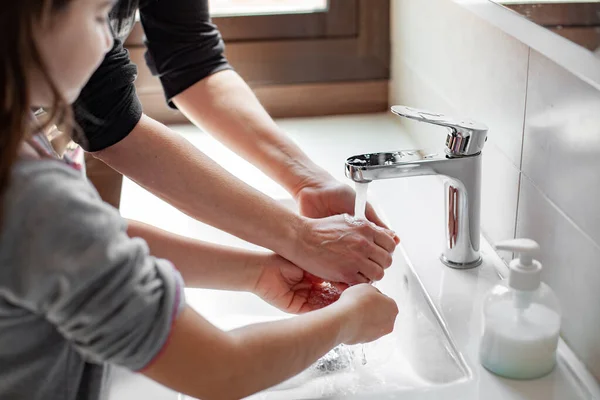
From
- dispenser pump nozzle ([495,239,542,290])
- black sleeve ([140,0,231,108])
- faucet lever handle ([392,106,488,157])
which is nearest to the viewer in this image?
dispenser pump nozzle ([495,239,542,290])

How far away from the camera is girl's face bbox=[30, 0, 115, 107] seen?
0.60m

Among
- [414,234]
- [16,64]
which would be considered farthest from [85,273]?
[414,234]

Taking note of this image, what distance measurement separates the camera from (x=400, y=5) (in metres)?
1.59

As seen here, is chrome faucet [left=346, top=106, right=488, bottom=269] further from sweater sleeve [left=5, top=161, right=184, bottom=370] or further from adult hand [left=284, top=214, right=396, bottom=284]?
sweater sleeve [left=5, top=161, right=184, bottom=370]

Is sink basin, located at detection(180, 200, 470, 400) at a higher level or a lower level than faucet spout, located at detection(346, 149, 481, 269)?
lower

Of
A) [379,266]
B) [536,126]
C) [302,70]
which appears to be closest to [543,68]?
[536,126]

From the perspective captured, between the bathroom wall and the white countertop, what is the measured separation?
0.05 meters

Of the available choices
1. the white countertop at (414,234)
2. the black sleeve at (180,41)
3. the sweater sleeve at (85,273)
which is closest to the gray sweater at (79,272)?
the sweater sleeve at (85,273)

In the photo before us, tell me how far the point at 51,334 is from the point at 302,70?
1092 millimetres

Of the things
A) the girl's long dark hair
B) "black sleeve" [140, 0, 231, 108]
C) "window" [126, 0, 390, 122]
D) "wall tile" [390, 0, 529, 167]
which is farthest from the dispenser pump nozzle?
"window" [126, 0, 390, 122]

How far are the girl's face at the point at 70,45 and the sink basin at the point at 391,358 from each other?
0.38m

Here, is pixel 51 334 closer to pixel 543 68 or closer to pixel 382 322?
pixel 382 322

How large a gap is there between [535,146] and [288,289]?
14.7 inches

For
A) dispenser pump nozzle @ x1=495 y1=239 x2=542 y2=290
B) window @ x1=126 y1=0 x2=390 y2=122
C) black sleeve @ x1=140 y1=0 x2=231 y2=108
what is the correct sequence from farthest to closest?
window @ x1=126 y1=0 x2=390 y2=122 < black sleeve @ x1=140 y1=0 x2=231 y2=108 < dispenser pump nozzle @ x1=495 y1=239 x2=542 y2=290
